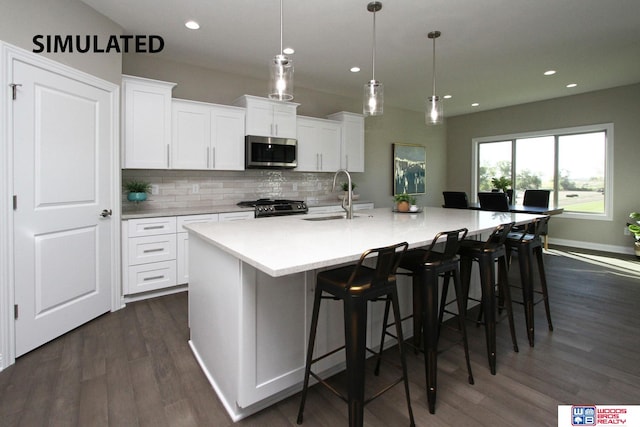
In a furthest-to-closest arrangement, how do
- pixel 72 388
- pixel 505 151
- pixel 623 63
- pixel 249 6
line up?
1. pixel 505 151
2. pixel 623 63
3. pixel 249 6
4. pixel 72 388

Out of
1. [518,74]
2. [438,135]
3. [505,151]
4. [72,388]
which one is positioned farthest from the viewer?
[438,135]

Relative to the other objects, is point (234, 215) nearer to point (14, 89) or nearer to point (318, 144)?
point (318, 144)

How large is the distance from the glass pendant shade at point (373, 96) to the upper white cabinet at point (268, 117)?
1906 millimetres

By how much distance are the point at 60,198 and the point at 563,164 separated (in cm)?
759

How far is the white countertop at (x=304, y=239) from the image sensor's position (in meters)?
1.35

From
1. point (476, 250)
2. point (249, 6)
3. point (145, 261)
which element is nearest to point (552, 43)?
point (476, 250)

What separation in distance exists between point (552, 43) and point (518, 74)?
1.10 meters

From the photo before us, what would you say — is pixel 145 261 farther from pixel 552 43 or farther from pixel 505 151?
pixel 505 151

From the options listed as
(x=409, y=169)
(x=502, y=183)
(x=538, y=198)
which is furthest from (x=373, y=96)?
(x=502, y=183)

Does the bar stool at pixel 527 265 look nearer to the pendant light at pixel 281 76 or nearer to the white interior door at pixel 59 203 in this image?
the pendant light at pixel 281 76

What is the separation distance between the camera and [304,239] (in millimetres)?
1821

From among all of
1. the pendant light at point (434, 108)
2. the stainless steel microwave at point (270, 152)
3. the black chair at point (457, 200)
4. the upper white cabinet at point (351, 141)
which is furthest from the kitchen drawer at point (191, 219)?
the black chair at point (457, 200)

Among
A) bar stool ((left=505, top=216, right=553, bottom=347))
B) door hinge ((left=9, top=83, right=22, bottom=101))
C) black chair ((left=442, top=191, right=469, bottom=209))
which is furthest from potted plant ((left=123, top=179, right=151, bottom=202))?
black chair ((left=442, top=191, right=469, bottom=209))

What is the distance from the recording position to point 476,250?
87.7 inches
